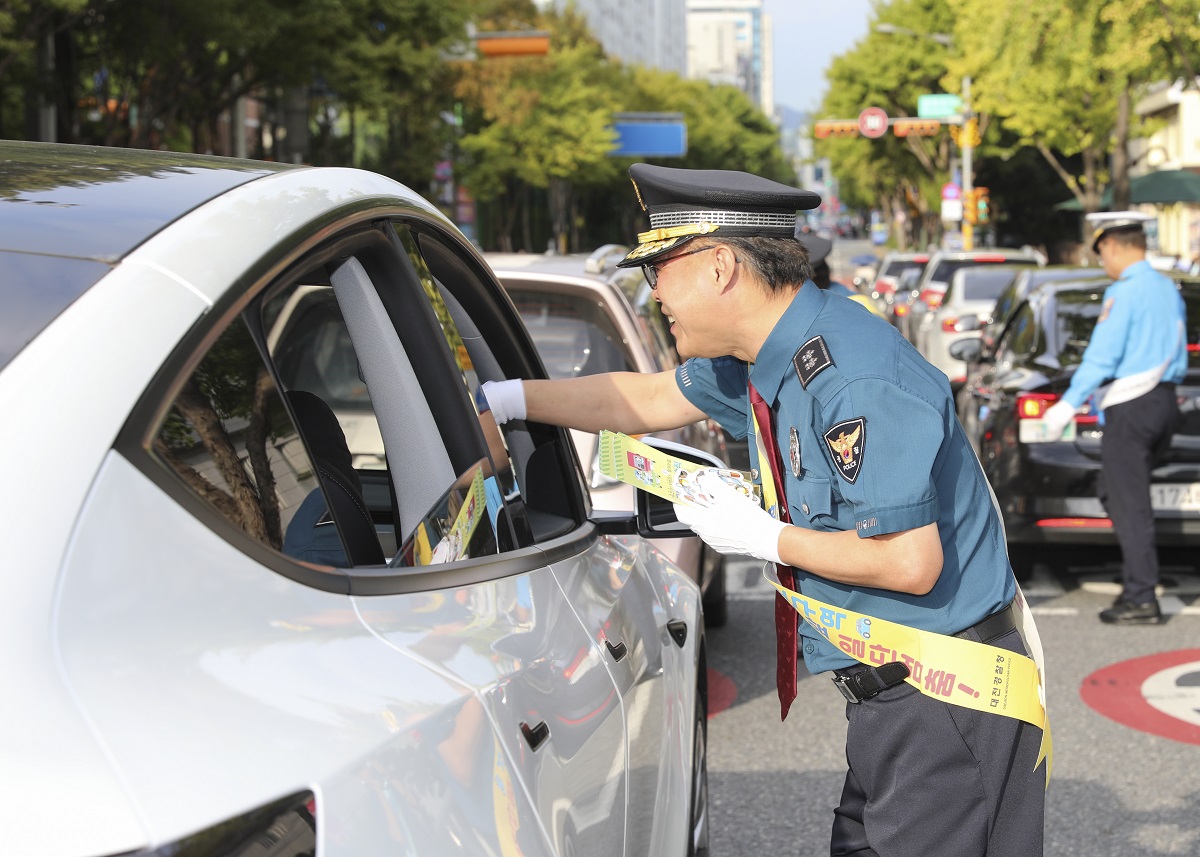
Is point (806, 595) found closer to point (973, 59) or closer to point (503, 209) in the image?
point (973, 59)

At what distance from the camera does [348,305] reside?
2.27 metres

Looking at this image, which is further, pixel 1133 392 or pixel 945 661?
pixel 1133 392

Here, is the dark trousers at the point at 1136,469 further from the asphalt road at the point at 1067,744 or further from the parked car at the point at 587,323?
the parked car at the point at 587,323

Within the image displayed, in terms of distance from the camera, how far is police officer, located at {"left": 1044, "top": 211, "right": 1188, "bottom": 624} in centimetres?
714

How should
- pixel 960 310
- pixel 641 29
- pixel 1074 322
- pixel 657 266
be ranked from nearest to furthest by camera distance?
pixel 657 266 < pixel 1074 322 < pixel 960 310 < pixel 641 29

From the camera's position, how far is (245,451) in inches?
68.1

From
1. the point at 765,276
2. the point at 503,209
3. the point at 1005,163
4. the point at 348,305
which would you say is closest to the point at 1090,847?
the point at 765,276

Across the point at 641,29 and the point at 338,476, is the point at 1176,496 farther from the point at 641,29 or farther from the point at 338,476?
the point at 641,29

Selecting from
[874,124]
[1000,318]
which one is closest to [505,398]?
[1000,318]

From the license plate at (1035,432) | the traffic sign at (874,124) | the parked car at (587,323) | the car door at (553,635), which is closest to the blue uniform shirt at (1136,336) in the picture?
the license plate at (1035,432)

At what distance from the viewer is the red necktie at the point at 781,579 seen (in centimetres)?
263

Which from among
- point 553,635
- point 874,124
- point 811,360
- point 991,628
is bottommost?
point 991,628

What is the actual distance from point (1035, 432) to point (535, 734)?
20.9 ft

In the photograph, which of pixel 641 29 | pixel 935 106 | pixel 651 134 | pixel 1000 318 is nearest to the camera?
pixel 1000 318
